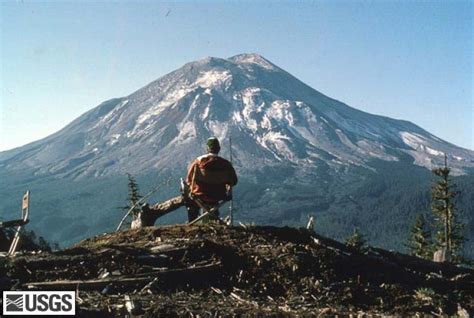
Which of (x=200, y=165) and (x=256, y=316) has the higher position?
(x=200, y=165)

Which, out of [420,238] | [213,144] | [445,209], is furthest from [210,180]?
[420,238]

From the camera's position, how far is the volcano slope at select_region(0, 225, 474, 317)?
302 inches

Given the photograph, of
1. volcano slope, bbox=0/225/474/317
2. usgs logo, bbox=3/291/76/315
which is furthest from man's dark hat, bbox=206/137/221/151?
usgs logo, bbox=3/291/76/315

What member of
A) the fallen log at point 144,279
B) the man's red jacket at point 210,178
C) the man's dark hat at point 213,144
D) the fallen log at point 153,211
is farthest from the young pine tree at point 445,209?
the fallen log at point 144,279

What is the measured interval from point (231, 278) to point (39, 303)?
9.41 ft

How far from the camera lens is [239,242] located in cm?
1012

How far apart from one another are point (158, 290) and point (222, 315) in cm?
151

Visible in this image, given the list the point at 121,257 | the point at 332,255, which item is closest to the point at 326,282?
the point at 332,255

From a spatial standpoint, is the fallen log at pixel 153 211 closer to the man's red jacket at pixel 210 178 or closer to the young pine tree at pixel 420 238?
the man's red jacket at pixel 210 178

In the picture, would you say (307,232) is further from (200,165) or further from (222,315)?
(222,315)

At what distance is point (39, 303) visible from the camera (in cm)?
725

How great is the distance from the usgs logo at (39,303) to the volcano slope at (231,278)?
0.19m

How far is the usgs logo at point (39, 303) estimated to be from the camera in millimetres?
6914

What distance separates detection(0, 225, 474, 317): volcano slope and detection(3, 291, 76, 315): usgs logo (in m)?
0.19
